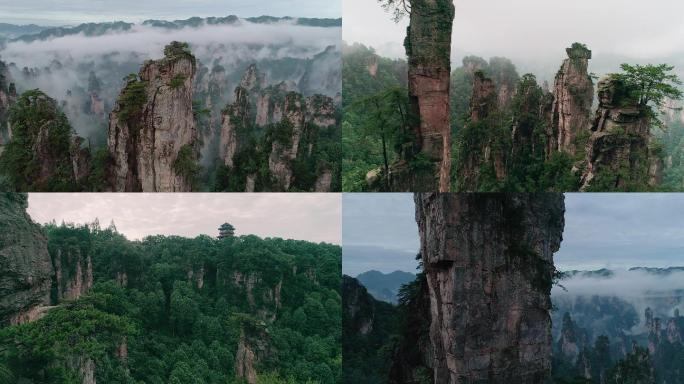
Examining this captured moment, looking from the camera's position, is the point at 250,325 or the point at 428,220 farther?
the point at 250,325

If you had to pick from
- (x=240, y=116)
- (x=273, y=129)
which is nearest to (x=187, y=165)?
(x=240, y=116)

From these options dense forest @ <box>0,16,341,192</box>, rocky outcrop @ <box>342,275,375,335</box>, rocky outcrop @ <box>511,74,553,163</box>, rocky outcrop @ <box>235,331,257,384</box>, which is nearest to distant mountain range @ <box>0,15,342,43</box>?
dense forest @ <box>0,16,341,192</box>

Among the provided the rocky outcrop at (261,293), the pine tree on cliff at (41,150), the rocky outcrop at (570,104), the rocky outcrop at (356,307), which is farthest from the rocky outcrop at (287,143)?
the rocky outcrop at (261,293)

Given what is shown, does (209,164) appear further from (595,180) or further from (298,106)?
(595,180)

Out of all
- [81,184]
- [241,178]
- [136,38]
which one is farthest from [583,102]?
[81,184]

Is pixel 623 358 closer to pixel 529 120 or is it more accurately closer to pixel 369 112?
pixel 529 120

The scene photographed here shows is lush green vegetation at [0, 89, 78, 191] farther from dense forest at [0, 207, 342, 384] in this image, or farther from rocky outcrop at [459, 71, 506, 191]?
rocky outcrop at [459, 71, 506, 191]
